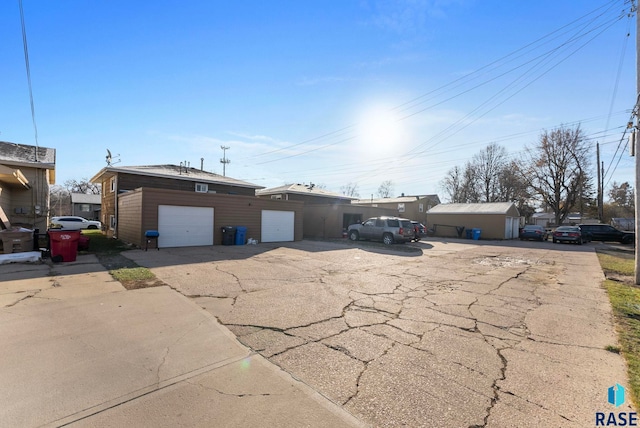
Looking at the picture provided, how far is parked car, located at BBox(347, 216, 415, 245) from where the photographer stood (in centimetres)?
1786

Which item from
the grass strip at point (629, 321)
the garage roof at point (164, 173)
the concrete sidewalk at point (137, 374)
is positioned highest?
the garage roof at point (164, 173)

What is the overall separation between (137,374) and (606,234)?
35616 millimetres

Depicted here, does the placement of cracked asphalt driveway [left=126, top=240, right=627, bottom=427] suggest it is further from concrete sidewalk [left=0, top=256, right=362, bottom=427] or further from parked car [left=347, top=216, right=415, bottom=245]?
parked car [left=347, top=216, right=415, bottom=245]

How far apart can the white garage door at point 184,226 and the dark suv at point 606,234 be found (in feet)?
105

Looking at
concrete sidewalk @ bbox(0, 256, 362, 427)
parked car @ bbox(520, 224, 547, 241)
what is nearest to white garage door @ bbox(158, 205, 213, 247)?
concrete sidewalk @ bbox(0, 256, 362, 427)

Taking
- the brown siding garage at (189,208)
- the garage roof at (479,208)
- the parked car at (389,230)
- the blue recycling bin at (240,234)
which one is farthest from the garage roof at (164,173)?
the garage roof at (479,208)

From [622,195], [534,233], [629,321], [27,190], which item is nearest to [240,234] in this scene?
[27,190]

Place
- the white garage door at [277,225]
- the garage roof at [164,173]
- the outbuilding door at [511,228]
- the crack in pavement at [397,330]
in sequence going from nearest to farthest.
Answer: the crack in pavement at [397,330], the garage roof at [164,173], the white garage door at [277,225], the outbuilding door at [511,228]

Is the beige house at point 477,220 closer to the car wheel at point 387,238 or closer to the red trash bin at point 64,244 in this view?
the car wheel at point 387,238

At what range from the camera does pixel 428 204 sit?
4003 centimetres

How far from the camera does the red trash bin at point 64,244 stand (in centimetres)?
931

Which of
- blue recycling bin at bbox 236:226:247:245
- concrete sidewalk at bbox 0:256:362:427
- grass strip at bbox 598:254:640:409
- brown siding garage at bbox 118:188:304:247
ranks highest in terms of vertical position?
brown siding garage at bbox 118:188:304:247

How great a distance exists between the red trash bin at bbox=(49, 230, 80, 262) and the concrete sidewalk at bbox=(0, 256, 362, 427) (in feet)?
16.6

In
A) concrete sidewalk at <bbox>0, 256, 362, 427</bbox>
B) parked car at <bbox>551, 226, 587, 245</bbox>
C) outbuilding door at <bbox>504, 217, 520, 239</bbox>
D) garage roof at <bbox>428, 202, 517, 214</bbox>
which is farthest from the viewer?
outbuilding door at <bbox>504, 217, 520, 239</bbox>
